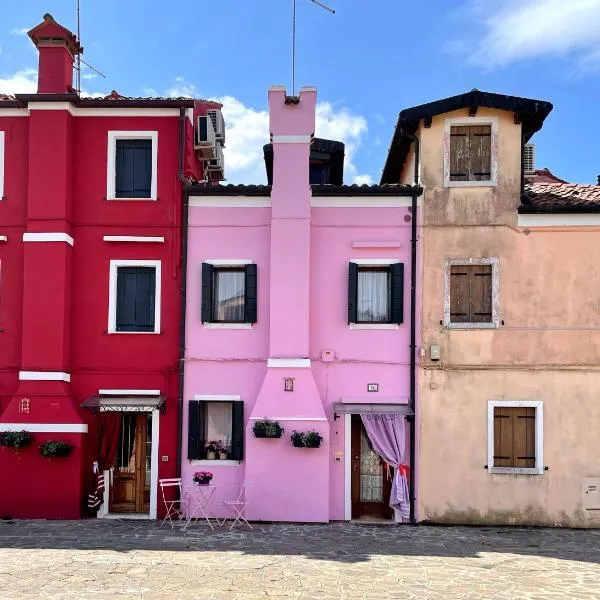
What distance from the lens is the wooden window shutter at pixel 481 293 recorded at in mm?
15898

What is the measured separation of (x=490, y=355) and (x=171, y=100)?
8744mm

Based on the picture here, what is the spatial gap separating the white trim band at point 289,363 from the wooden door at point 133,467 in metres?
3.03

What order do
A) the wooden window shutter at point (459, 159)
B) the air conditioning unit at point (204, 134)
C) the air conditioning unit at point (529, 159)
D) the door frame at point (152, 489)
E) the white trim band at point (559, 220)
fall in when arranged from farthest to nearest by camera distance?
1. the air conditioning unit at point (529, 159)
2. the air conditioning unit at point (204, 134)
3. the wooden window shutter at point (459, 159)
4. the white trim band at point (559, 220)
5. the door frame at point (152, 489)

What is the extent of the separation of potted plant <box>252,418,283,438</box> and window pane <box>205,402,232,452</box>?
976 mm

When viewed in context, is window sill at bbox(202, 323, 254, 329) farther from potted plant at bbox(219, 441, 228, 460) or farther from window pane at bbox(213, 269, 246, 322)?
potted plant at bbox(219, 441, 228, 460)

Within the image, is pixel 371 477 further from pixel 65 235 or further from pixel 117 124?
pixel 117 124

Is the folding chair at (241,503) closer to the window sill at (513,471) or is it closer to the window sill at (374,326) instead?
the window sill at (374,326)

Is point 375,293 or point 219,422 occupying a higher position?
point 375,293

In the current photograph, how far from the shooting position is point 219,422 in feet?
52.9

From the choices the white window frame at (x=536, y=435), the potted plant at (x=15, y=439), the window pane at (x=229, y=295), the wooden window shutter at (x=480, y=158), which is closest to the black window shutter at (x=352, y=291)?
the window pane at (x=229, y=295)

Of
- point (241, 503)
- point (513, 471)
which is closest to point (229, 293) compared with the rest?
point (241, 503)

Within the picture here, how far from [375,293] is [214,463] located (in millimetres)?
4982

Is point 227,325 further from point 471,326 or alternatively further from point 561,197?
point 561,197

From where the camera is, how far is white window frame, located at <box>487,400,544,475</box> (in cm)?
1543
